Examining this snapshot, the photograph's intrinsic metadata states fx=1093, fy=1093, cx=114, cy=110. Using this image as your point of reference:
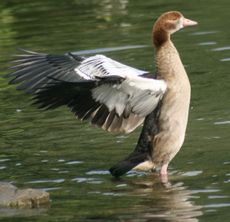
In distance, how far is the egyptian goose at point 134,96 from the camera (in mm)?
11258

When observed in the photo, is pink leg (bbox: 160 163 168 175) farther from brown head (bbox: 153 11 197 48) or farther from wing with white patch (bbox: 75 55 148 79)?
brown head (bbox: 153 11 197 48)

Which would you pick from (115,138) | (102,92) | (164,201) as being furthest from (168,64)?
(115,138)

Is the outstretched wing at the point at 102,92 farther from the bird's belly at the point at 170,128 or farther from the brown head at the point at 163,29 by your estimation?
the brown head at the point at 163,29

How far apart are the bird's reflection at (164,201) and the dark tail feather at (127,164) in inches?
6.0

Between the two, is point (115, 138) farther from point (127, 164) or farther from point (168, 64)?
point (168, 64)

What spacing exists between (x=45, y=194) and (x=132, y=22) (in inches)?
399

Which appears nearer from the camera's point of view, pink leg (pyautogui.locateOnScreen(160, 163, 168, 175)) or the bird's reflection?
the bird's reflection

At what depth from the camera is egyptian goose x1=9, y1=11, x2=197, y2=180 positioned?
1126cm

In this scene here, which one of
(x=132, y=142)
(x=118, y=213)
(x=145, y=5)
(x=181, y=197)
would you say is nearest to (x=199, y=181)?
(x=181, y=197)

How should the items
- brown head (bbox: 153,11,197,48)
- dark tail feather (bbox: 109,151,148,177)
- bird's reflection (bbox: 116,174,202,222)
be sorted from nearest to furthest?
1. bird's reflection (bbox: 116,174,202,222)
2. dark tail feather (bbox: 109,151,148,177)
3. brown head (bbox: 153,11,197,48)

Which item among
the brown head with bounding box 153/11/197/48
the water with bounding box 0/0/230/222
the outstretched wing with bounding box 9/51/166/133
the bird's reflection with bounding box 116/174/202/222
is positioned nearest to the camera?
the bird's reflection with bounding box 116/174/202/222

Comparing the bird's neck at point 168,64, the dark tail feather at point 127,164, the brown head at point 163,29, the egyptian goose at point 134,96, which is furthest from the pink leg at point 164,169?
the brown head at point 163,29

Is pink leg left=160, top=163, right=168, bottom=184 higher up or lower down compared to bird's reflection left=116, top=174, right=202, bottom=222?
lower down

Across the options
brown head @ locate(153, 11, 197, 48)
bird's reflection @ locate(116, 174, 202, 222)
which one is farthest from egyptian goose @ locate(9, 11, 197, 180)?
bird's reflection @ locate(116, 174, 202, 222)
